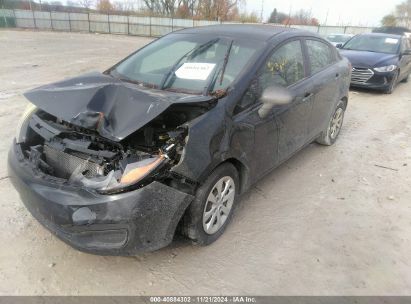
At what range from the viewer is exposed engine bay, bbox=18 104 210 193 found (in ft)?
7.62

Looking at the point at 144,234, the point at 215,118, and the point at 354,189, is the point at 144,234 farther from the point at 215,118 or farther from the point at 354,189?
the point at 354,189

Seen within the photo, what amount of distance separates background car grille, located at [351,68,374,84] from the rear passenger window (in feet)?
14.9

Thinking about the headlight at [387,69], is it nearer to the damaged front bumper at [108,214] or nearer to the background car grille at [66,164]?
the damaged front bumper at [108,214]

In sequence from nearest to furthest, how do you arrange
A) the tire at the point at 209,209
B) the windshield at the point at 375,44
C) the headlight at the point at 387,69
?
the tire at the point at 209,209 < the headlight at the point at 387,69 < the windshield at the point at 375,44

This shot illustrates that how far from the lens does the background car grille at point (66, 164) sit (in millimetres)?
2504

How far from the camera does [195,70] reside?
3229 mm

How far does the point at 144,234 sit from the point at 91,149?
74 cm

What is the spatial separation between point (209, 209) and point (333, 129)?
10.4ft

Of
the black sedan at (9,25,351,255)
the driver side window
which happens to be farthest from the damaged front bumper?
the driver side window

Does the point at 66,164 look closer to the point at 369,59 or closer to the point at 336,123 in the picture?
the point at 336,123

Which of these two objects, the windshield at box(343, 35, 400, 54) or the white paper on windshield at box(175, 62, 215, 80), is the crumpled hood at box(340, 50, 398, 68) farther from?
the white paper on windshield at box(175, 62, 215, 80)

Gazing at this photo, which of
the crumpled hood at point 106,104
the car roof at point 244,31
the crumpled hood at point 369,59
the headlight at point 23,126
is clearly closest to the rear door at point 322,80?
the car roof at point 244,31

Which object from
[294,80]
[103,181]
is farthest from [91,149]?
[294,80]

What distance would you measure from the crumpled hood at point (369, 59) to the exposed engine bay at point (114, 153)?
7.49 meters
